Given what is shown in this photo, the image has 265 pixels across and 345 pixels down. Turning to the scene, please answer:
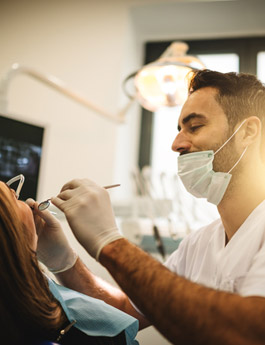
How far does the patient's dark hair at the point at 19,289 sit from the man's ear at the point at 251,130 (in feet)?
2.48

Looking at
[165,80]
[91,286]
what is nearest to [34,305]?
[91,286]

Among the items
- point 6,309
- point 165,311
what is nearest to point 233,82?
point 165,311

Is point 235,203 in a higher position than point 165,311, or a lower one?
higher

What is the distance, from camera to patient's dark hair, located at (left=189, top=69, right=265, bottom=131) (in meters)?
1.21

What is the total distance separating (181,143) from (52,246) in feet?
1.76

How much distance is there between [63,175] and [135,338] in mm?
1798

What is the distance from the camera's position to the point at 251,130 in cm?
119

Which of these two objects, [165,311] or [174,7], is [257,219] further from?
[174,7]

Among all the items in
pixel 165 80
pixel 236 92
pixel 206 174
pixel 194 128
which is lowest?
pixel 206 174

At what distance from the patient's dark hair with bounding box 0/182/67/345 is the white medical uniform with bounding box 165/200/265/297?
480 mm

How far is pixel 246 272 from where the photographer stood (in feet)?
3.17

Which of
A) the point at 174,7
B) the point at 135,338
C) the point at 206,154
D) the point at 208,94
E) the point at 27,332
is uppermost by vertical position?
the point at 174,7

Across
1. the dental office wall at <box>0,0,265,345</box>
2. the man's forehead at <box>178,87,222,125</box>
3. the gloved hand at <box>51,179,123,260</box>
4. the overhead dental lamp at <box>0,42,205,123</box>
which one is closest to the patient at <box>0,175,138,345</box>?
the gloved hand at <box>51,179,123,260</box>

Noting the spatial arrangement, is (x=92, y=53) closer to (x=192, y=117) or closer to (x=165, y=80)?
(x=165, y=80)
